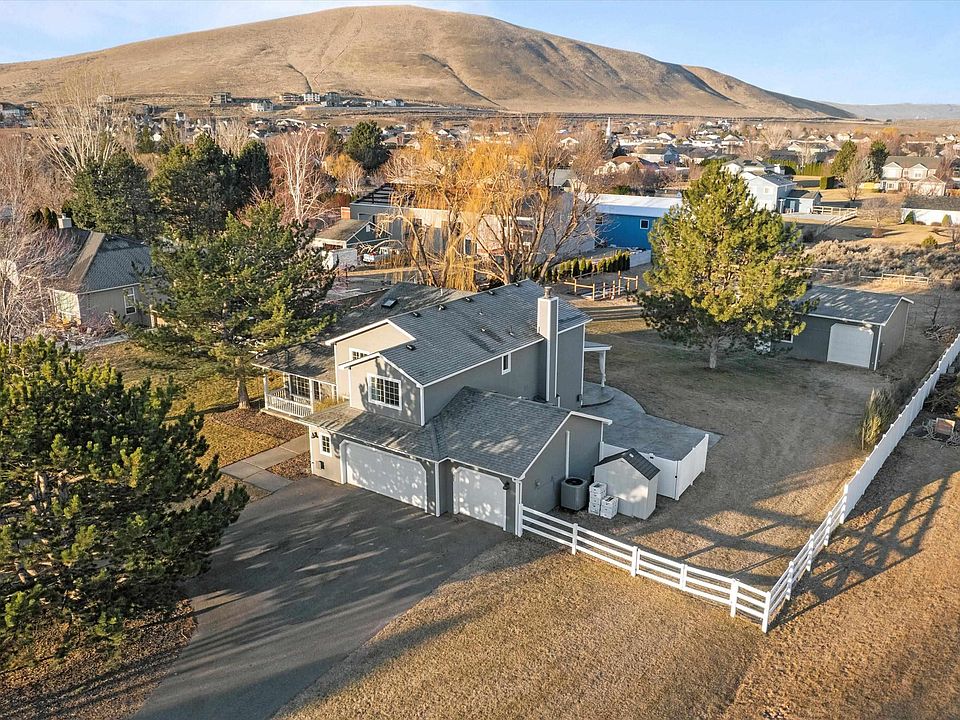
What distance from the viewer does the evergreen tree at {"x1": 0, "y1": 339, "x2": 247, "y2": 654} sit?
1368 centimetres

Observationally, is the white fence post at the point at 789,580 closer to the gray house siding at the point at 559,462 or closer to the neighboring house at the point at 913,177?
the gray house siding at the point at 559,462

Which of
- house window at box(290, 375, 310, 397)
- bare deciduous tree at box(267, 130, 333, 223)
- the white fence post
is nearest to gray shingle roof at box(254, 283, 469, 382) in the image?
house window at box(290, 375, 310, 397)

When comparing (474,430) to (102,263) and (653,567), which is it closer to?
(653,567)

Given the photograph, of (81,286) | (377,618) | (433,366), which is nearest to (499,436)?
(433,366)

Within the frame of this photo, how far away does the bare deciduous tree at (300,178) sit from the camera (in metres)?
58.9

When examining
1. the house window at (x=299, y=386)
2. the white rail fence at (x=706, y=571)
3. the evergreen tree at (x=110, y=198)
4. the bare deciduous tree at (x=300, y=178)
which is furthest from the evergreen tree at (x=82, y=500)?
the evergreen tree at (x=110, y=198)

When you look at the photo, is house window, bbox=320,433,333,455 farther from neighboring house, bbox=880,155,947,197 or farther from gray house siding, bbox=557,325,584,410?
neighboring house, bbox=880,155,947,197

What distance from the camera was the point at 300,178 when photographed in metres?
57.9

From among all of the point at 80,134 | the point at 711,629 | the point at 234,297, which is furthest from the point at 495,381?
the point at 80,134

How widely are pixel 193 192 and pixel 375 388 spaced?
45009 millimetres

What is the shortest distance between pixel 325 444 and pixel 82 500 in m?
9.76

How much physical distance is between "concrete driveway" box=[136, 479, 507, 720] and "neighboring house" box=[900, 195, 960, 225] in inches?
2769

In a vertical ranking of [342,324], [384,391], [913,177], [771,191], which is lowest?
[384,391]

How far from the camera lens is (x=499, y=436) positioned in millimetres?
20844
